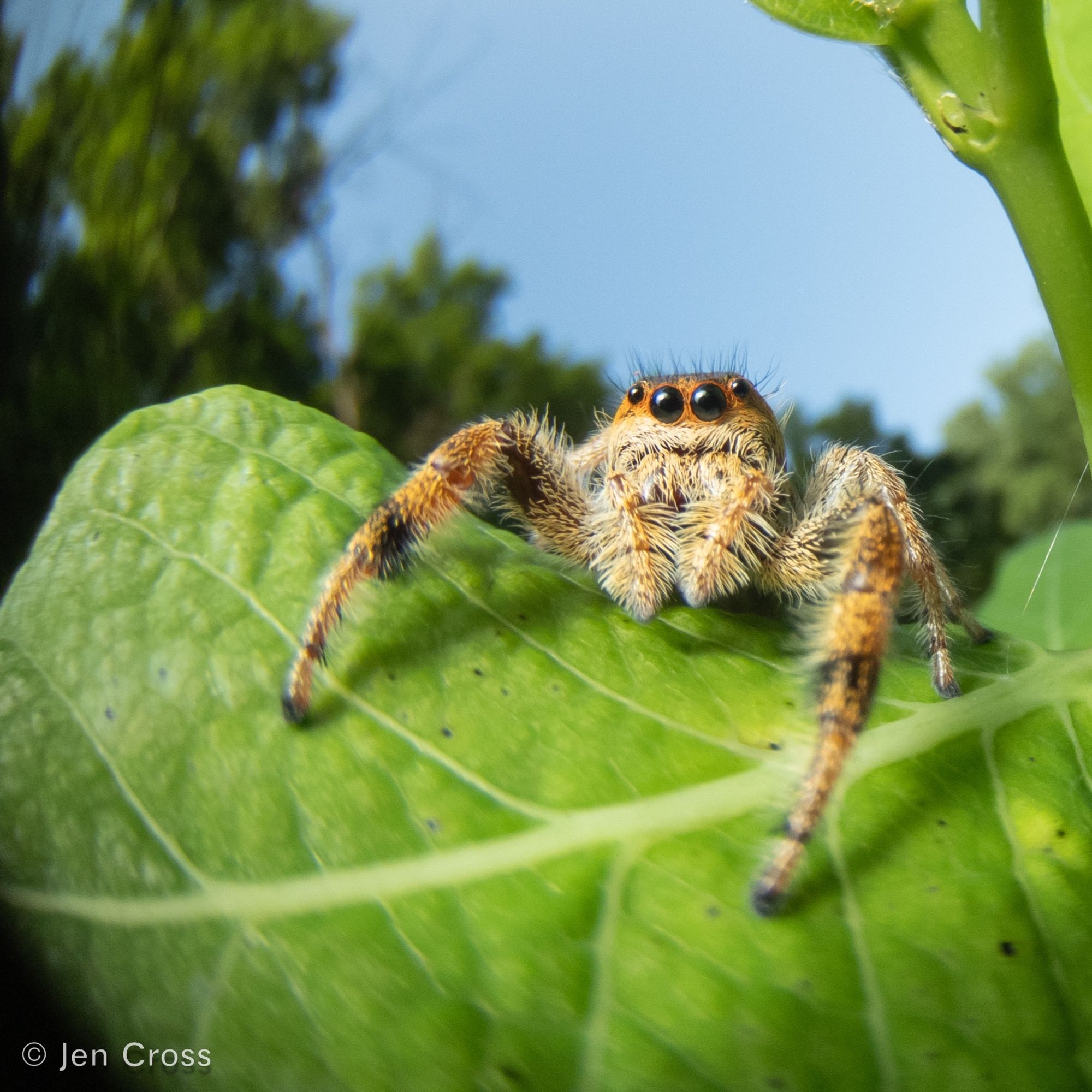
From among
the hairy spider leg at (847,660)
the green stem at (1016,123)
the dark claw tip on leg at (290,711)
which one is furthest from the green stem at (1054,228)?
the dark claw tip on leg at (290,711)

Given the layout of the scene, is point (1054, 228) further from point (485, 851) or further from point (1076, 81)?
point (485, 851)

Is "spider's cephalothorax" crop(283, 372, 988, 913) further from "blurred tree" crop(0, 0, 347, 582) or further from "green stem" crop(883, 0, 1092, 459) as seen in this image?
"blurred tree" crop(0, 0, 347, 582)

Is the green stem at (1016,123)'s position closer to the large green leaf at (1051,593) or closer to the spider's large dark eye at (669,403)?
the spider's large dark eye at (669,403)

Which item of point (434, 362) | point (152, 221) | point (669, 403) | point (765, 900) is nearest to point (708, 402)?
point (669, 403)

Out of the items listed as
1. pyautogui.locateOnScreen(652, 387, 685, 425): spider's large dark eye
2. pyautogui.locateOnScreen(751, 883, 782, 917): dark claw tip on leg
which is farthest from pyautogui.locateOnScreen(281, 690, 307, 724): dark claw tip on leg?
pyautogui.locateOnScreen(652, 387, 685, 425): spider's large dark eye

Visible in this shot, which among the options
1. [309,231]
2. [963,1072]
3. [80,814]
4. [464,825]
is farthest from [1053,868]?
[309,231]
